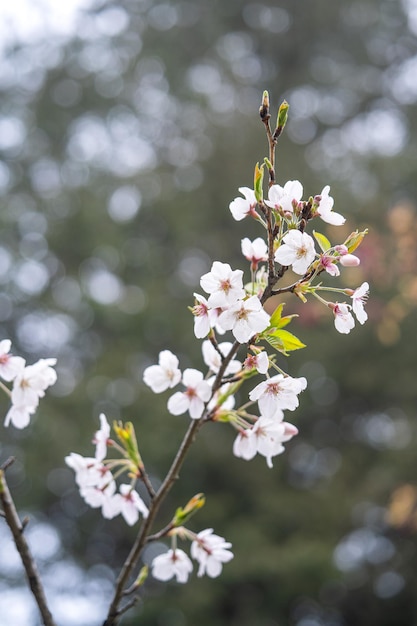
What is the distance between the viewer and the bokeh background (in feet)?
16.5

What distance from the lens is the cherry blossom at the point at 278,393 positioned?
0.73m

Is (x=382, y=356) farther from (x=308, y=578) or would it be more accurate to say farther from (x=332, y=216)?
(x=332, y=216)

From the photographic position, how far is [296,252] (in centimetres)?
70

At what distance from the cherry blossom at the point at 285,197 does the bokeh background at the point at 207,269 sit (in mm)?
2902

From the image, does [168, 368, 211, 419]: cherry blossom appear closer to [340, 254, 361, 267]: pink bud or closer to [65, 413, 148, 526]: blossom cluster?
[65, 413, 148, 526]: blossom cluster

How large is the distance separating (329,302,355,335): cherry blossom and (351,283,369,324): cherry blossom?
0.05 feet

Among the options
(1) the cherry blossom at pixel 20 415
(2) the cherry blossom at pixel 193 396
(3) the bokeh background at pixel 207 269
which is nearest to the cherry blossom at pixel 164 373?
(2) the cherry blossom at pixel 193 396

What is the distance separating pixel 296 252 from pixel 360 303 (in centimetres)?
10

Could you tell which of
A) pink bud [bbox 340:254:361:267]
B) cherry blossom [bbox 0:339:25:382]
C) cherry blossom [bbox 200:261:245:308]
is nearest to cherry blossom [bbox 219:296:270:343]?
cherry blossom [bbox 200:261:245:308]

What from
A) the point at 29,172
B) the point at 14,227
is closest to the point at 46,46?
the point at 29,172

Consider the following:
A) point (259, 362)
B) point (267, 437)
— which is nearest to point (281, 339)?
point (259, 362)

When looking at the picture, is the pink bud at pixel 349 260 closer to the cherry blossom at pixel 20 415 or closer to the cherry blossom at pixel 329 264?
the cherry blossom at pixel 329 264

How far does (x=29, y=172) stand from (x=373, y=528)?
4239mm

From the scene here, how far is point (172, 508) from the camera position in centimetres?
536
